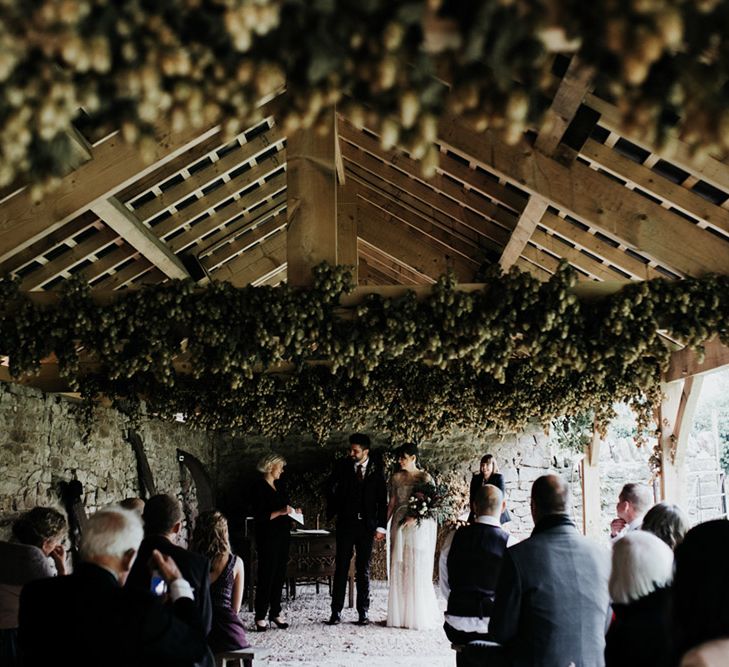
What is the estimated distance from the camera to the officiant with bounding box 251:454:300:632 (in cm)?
807

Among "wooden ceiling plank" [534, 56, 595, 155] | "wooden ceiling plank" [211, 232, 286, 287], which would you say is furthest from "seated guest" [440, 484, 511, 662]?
"wooden ceiling plank" [211, 232, 286, 287]

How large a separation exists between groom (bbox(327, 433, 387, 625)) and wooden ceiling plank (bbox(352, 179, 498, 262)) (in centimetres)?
243

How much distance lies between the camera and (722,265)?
530cm

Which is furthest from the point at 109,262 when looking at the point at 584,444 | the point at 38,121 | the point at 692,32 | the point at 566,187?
the point at 584,444

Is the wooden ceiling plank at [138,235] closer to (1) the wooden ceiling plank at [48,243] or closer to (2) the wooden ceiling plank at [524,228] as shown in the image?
(1) the wooden ceiling plank at [48,243]

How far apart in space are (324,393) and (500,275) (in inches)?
115

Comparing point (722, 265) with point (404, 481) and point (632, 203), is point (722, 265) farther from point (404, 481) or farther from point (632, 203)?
point (404, 481)

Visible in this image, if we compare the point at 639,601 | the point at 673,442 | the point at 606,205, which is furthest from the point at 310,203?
the point at 673,442

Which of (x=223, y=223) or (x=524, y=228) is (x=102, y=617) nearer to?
(x=524, y=228)

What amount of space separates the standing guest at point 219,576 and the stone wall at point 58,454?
3148mm

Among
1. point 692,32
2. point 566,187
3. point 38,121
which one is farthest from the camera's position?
point 566,187

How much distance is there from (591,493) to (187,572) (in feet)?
31.5

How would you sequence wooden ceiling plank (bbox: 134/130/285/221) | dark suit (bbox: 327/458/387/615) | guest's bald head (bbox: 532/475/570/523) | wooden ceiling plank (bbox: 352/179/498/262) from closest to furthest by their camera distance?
guest's bald head (bbox: 532/475/570/523), wooden ceiling plank (bbox: 134/130/285/221), dark suit (bbox: 327/458/387/615), wooden ceiling plank (bbox: 352/179/498/262)

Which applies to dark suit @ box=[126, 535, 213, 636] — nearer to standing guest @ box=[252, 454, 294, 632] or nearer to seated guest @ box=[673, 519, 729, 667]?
seated guest @ box=[673, 519, 729, 667]
